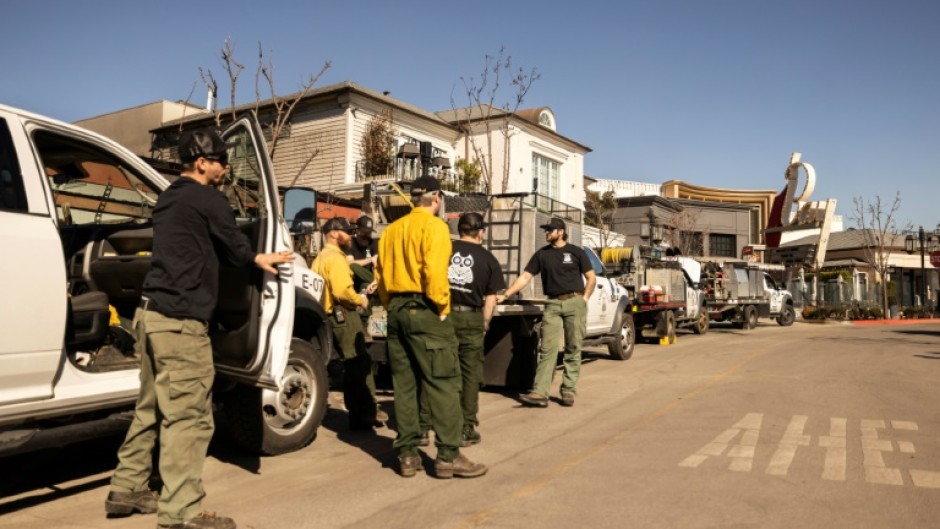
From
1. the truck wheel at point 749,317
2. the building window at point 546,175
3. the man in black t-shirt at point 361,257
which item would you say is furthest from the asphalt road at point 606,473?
the building window at point 546,175

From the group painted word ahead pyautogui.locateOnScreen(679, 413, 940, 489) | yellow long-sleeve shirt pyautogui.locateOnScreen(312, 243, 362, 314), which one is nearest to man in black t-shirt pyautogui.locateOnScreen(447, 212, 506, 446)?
yellow long-sleeve shirt pyautogui.locateOnScreen(312, 243, 362, 314)

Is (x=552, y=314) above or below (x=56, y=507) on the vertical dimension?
above

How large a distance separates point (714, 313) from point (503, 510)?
20.8 meters

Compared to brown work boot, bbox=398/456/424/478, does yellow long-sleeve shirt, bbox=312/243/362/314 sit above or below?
above

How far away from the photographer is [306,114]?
2577 cm

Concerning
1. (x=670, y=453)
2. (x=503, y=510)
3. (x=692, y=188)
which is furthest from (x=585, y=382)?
(x=692, y=188)

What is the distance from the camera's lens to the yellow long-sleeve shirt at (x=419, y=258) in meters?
4.98

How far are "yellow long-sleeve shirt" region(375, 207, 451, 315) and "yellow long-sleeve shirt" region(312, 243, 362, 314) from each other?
1.27m

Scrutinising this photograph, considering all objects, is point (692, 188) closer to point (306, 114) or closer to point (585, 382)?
point (306, 114)

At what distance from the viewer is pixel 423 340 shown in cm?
499

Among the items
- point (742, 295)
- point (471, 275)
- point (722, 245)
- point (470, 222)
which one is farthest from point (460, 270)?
point (722, 245)

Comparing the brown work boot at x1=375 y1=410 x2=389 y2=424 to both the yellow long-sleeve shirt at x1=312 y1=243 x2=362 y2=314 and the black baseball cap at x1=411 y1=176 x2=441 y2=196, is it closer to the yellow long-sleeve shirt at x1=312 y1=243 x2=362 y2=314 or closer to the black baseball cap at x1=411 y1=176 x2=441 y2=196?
the yellow long-sleeve shirt at x1=312 y1=243 x2=362 y2=314

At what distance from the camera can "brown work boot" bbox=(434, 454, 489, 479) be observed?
500 cm

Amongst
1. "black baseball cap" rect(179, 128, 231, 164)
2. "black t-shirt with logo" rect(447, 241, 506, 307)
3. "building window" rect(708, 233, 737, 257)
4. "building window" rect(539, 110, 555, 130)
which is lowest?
"black t-shirt with logo" rect(447, 241, 506, 307)
